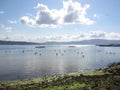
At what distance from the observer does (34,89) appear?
29172mm

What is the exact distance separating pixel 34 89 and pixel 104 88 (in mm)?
10092

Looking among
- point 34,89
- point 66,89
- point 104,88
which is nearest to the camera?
point 104,88

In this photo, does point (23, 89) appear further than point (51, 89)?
Yes

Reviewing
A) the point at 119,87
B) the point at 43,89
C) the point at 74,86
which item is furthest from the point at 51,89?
the point at 119,87

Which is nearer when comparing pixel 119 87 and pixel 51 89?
pixel 119 87

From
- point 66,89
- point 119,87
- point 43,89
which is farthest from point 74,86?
point 119,87

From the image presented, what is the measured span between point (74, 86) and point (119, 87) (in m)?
6.35

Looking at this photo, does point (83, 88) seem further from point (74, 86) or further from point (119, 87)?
point (119, 87)

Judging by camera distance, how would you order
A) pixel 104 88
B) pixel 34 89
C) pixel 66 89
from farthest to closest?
pixel 34 89 → pixel 66 89 → pixel 104 88

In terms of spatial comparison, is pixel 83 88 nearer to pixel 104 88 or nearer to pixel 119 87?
pixel 104 88

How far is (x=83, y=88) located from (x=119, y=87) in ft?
15.3

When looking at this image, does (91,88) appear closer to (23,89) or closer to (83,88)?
(83,88)

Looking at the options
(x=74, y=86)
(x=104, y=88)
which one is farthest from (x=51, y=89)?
(x=104, y=88)

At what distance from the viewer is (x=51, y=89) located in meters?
27.8
